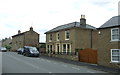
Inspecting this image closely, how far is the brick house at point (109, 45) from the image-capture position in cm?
2391

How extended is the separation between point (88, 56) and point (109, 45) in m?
4.87

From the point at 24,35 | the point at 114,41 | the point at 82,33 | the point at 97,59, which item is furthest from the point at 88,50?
the point at 24,35

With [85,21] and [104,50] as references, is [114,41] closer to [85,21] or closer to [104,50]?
[104,50]

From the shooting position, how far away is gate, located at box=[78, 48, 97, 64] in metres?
28.0

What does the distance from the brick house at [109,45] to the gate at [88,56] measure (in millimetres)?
1513

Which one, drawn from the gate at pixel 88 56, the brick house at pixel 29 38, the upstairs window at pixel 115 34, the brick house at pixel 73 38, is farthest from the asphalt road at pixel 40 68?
the brick house at pixel 29 38

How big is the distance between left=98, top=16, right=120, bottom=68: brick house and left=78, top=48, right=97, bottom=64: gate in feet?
4.96

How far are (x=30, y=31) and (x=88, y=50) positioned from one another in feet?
121

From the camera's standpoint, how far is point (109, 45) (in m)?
25.1

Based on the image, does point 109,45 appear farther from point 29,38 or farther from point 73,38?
point 29,38

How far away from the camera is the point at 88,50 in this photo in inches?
1160

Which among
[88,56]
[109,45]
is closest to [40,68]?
[109,45]

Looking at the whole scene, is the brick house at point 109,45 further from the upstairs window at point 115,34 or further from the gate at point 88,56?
the gate at point 88,56

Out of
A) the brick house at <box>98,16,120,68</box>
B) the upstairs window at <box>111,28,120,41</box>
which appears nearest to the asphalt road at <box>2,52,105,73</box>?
the brick house at <box>98,16,120,68</box>
